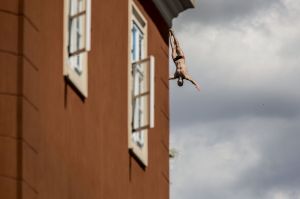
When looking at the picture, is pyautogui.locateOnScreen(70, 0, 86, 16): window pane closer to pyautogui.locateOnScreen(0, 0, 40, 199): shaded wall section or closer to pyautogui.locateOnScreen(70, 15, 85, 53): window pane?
pyautogui.locateOnScreen(70, 15, 85, 53): window pane

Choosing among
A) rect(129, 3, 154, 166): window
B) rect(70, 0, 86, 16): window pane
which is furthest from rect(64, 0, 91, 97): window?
rect(129, 3, 154, 166): window

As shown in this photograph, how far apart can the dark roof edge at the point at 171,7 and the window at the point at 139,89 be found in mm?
1355

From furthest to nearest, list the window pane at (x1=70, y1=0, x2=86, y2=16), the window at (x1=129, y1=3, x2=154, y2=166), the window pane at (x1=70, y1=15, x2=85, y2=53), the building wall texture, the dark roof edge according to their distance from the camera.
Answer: the dark roof edge, the window at (x1=129, y1=3, x2=154, y2=166), the window pane at (x1=70, y1=0, x2=86, y2=16), the window pane at (x1=70, y1=15, x2=85, y2=53), the building wall texture

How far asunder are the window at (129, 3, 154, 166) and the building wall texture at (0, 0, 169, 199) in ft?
0.85

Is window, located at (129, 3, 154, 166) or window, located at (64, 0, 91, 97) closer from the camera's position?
window, located at (64, 0, 91, 97)

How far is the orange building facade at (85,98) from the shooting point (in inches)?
1102

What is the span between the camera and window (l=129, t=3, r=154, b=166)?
34.2 metres

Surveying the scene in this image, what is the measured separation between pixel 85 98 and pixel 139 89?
388cm

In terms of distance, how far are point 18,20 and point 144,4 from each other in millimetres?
7471

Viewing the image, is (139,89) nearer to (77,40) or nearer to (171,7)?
(171,7)

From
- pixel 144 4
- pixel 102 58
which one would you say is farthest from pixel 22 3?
pixel 144 4

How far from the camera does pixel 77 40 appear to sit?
30656 millimetres

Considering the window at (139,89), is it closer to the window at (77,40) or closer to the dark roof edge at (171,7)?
the dark roof edge at (171,7)

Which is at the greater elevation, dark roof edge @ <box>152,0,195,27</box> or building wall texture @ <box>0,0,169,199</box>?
dark roof edge @ <box>152,0,195,27</box>
